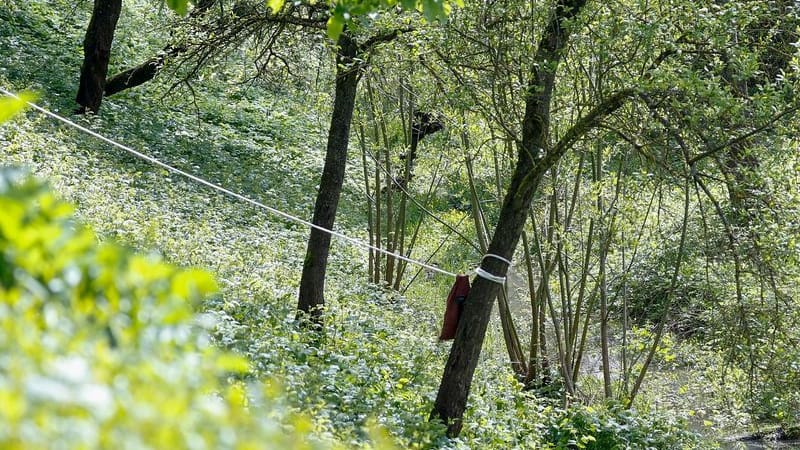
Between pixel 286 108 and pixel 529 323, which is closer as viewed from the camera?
pixel 529 323

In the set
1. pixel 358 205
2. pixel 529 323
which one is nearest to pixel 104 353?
pixel 529 323

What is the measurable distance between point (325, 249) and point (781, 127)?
4264 mm

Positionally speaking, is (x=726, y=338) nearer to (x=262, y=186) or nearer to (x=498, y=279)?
(x=498, y=279)

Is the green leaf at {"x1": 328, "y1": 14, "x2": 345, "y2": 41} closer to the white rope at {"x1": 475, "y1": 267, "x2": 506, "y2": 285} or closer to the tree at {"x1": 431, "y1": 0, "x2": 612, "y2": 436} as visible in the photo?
the tree at {"x1": 431, "y1": 0, "x2": 612, "y2": 436}

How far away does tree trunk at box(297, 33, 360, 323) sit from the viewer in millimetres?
8242

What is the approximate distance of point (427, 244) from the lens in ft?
47.4

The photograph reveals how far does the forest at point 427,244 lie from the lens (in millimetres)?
1410

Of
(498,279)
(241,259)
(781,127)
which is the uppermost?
(781,127)

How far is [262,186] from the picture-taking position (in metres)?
15.1

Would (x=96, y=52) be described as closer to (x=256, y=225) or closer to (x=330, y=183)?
(x=256, y=225)

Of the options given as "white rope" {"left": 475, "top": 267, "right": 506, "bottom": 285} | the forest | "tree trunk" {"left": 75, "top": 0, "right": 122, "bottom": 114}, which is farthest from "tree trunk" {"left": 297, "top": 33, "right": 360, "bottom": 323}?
"tree trunk" {"left": 75, "top": 0, "right": 122, "bottom": 114}

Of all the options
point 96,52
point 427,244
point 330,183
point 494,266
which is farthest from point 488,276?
point 96,52

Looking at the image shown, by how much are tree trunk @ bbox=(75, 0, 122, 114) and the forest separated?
0.12ft

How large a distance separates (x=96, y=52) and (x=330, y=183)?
6306 millimetres
